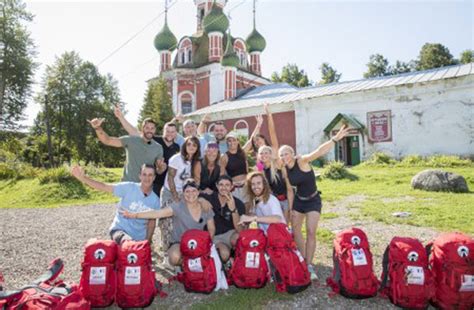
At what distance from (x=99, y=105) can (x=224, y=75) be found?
1513 cm

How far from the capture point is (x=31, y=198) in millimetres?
13430

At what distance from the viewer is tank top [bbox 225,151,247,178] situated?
5152 mm

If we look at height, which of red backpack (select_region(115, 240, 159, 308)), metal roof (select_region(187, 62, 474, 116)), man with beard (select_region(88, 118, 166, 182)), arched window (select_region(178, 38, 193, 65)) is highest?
arched window (select_region(178, 38, 193, 65))

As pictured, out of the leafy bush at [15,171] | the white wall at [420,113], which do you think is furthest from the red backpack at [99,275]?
the white wall at [420,113]

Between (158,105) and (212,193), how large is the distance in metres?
24.6

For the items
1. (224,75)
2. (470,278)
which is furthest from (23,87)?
(470,278)

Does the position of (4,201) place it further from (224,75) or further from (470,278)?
(224,75)

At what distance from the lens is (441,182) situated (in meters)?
10.2

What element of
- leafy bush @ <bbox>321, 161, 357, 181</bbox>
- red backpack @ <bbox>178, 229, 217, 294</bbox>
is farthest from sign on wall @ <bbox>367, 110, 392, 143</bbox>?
red backpack @ <bbox>178, 229, 217, 294</bbox>

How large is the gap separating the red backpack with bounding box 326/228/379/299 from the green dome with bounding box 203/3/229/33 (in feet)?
102

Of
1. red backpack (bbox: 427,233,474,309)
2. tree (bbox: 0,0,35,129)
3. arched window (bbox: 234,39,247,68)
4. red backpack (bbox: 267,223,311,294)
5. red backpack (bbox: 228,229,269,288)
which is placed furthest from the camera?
arched window (bbox: 234,39,247,68)

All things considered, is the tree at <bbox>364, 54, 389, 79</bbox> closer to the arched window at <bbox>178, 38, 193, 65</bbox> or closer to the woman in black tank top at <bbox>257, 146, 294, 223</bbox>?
the arched window at <bbox>178, 38, 193, 65</bbox>

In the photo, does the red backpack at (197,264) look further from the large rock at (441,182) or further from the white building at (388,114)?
the white building at (388,114)

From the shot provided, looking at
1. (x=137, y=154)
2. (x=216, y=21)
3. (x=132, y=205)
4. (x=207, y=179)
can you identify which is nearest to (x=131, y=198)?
(x=132, y=205)
